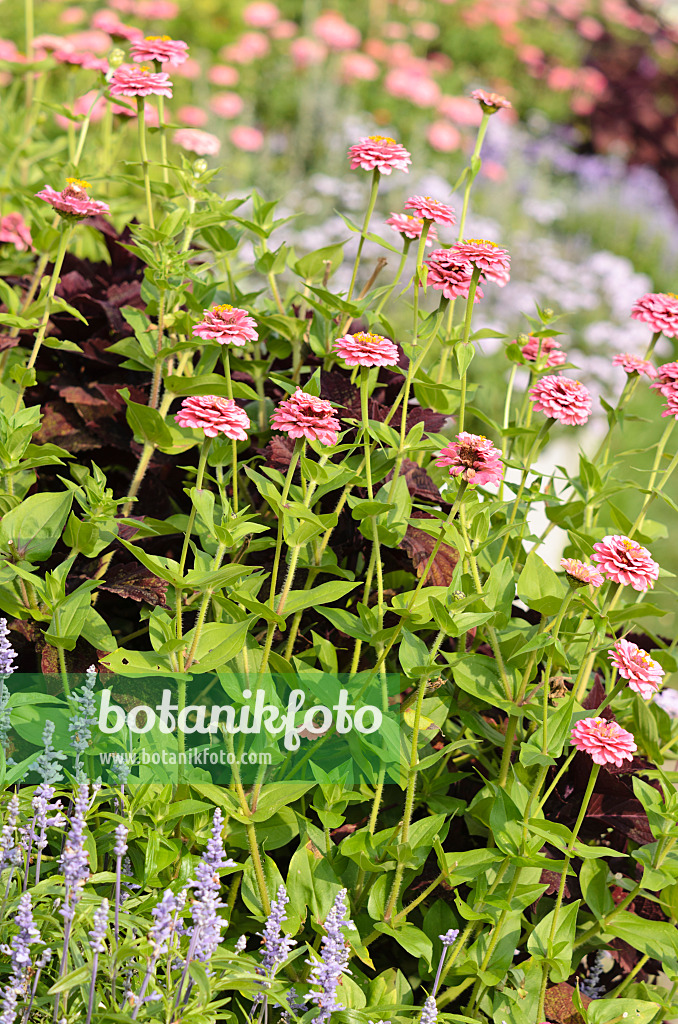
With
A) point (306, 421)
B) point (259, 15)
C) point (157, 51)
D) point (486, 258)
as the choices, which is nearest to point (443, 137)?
point (259, 15)

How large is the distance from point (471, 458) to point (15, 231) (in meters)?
1.60

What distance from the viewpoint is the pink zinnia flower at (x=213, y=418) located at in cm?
134

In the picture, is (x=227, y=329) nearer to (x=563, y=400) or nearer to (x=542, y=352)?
(x=563, y=400)

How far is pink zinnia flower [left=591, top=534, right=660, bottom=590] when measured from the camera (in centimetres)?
138

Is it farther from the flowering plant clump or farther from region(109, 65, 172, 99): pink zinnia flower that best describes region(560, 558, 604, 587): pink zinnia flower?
region(109, 65, 172, 99): pink zinnia flower

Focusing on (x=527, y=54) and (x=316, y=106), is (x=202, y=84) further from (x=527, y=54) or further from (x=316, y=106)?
(x=527, y=54)

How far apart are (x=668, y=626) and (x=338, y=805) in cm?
228

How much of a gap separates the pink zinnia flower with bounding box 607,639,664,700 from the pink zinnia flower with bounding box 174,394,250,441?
2.23 feet

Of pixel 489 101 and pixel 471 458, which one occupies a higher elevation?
pixel 489 101

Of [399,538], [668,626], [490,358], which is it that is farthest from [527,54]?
[399,538]

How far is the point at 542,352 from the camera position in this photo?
1.94m

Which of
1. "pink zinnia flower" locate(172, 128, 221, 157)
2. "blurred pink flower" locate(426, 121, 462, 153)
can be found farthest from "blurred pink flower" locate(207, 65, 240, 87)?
"pink zinnia flower" locate(172, 128, 221, 157)

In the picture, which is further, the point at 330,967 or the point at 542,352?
the point at 542,352

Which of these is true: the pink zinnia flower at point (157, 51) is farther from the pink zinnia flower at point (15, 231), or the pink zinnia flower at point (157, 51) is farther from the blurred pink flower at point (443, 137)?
the blurred pink flower at point (443, 137)
